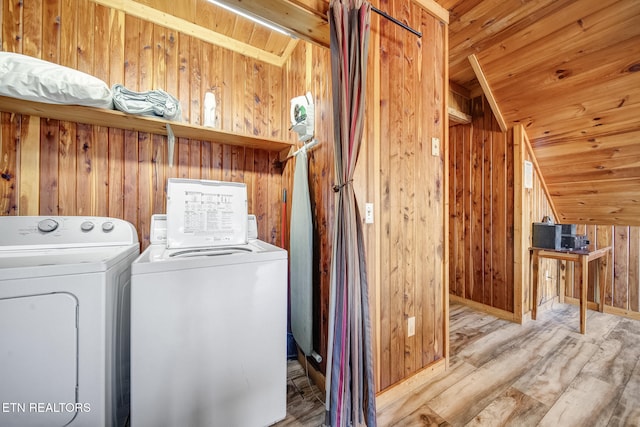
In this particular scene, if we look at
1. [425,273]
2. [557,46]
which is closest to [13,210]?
[425,273]

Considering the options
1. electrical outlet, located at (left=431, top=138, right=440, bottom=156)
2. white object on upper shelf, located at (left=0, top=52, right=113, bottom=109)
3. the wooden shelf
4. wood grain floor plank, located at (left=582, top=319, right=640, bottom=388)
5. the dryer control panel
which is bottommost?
wood grain floor plank, located at (left=582, top=319, right=640, bottom=388)

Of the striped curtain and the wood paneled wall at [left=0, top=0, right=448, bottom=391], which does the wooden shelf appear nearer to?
the wood paneled wall at [left=0, top=0, right=448, bottom=391]

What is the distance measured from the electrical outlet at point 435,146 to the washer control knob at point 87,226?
2169 mm

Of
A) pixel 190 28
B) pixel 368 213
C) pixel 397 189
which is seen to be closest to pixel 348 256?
pixel 368 213

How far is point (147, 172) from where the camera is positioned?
5.69 ft

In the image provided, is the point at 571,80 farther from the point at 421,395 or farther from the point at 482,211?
the point at 421,395

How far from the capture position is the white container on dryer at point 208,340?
0.97 metres

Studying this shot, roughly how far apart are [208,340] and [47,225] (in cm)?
110

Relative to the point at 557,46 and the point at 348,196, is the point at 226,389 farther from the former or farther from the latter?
the point at 557,46

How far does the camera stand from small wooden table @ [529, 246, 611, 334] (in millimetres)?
2178

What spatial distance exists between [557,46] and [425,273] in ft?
6.45

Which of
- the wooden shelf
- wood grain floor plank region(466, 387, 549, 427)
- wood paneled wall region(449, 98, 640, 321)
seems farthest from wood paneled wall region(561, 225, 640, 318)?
the wooden shelf

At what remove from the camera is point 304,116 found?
167cm

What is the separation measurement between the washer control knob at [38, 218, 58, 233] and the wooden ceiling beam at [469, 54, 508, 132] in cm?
327
